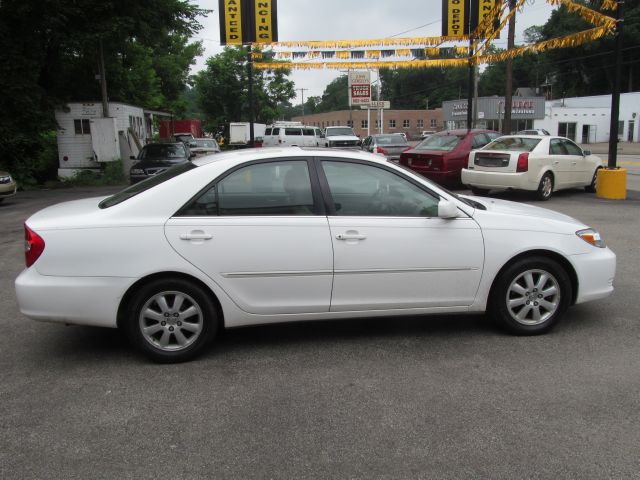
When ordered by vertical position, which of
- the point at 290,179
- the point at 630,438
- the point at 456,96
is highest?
the point at 456,96

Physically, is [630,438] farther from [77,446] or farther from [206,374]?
[77,446]

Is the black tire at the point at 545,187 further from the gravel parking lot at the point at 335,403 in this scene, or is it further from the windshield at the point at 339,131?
the windshield at the point at 339,131

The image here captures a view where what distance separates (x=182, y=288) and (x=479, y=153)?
10487mm

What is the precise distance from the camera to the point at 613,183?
1332 centimetres

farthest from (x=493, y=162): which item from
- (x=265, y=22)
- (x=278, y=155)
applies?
(x=278, y=155)

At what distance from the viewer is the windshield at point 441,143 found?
15109 millimetres

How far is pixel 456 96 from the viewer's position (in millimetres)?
119188

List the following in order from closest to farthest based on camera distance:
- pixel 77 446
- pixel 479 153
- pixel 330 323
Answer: pixel 77 446 < pixel 330 323 < pixel 479 153

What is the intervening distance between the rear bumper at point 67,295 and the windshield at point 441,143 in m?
12.1

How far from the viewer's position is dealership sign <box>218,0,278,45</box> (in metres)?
17.0

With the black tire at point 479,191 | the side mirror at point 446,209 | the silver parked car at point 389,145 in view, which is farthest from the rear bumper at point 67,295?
the silver parked car at point 389,145

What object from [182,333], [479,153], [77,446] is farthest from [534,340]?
[479,153]

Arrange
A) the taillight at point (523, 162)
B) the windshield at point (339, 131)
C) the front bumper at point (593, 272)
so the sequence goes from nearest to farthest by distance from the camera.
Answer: the front bumper at point (593, 272) → the taillight at point (523, 162) → the windshield at point (339, 131)

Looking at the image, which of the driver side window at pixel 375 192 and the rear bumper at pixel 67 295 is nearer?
the rear bumper at pixel 67 295
